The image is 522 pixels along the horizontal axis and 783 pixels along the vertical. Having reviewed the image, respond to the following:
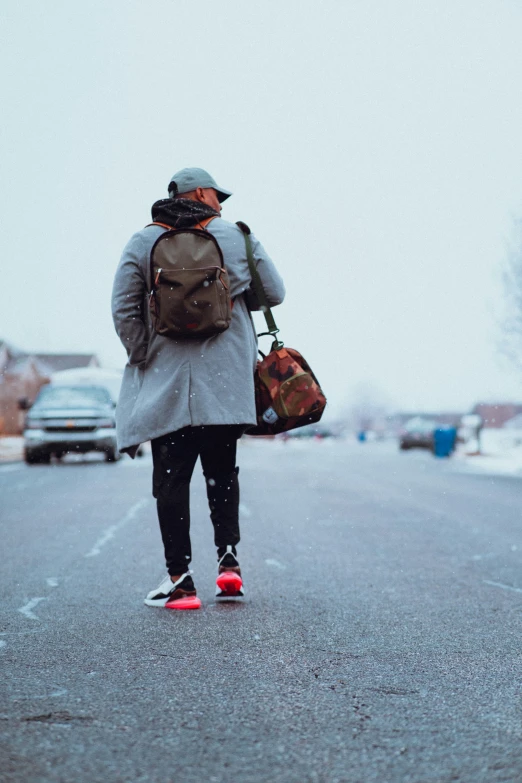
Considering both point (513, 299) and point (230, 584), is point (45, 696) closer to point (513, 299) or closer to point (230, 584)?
point (230, 584)

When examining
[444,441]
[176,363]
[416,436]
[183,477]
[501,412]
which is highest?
[176,363]

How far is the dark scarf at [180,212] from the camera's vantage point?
3.79 meters

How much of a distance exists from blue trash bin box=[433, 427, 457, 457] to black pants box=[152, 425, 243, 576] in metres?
27.1

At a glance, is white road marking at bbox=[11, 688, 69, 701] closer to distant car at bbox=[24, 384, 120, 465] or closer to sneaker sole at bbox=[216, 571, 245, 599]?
sneaker sole at bbox=[216, 571, 245, 599]

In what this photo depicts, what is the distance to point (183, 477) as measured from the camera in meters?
3.89

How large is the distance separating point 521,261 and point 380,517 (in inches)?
977

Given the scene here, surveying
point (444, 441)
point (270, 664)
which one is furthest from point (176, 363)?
point (444, 441)

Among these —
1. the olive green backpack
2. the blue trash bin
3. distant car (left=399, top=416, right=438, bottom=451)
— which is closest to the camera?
the olive green backpack

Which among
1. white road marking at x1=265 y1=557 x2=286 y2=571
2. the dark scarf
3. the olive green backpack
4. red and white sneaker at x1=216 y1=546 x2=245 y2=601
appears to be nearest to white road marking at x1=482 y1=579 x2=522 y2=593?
white road marking at x1=265 y1=557 x2=286 y2=571

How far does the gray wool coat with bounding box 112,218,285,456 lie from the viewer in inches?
148

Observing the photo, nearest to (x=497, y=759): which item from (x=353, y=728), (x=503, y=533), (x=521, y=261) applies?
(x=353, y=728)

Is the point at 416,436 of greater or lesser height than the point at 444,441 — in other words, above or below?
below

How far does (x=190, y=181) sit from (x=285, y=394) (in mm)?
1024

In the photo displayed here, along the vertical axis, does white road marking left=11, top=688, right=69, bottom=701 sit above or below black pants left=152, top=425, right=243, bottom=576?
below
